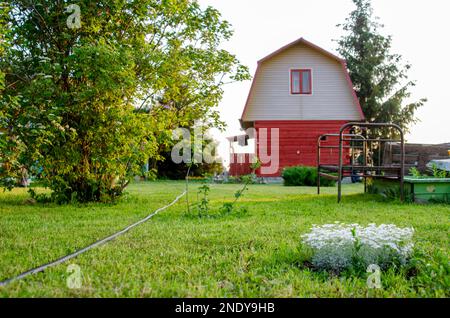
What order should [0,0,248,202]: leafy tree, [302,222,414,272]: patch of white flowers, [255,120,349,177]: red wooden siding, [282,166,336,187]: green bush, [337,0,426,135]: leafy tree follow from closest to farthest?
[302,222,414,272]: patch of white flowers, [0,0,248,202]: leafy tree, [282,166,336,187]: green bush, [255,120,349,177]: red wooden siding, [337,0,426,135]: leafy tree

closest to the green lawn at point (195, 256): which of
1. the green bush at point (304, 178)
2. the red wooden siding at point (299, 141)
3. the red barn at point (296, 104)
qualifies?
the green bush at point (304, 178)

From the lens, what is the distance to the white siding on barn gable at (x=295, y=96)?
19125 millimetres

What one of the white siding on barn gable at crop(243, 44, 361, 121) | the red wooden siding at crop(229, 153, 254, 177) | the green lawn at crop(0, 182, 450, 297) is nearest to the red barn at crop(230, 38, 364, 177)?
the white siding on barn gable at crop(243, 44, 361, 121)

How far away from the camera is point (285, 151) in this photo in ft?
62.7

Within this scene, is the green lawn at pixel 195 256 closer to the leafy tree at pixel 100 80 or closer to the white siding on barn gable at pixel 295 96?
the leafy tree at pixel 100 80

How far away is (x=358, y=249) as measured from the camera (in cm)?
260

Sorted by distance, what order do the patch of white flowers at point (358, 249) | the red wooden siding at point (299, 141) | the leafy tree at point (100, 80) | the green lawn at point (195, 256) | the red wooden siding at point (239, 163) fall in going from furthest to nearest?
1. the red wooden siding at point (239, 163)
2. the red wooden siding at point (299, 141)
3. the leafy tree at point (100, 80)
4. the patch of white flowers at point (358, 249)
5. the green lawn at point (195, 256)

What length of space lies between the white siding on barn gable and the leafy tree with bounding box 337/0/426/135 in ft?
21.0

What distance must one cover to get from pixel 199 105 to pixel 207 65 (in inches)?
32.8

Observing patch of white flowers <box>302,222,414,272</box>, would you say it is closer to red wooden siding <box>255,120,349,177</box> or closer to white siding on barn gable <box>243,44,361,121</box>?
red wooden siding <box>255,120,349,177</box>

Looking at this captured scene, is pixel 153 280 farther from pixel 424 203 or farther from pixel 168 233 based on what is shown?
pixel 424 203

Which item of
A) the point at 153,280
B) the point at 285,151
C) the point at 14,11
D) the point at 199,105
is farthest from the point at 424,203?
the point at 285,151

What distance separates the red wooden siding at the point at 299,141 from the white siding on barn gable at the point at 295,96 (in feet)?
0.94

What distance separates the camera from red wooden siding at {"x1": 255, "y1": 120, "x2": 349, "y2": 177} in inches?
749
